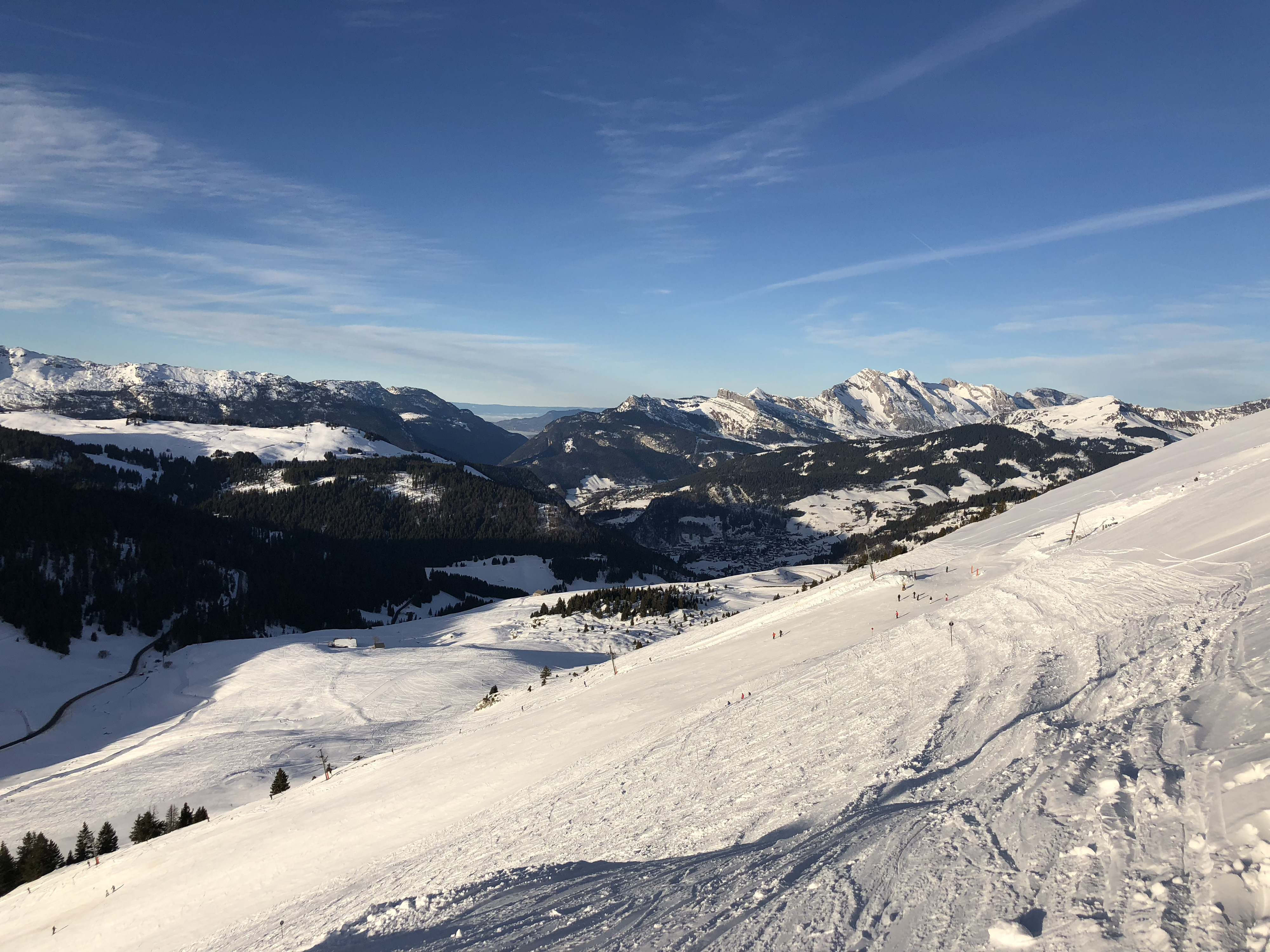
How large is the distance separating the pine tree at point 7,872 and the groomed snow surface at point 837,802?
5330mm

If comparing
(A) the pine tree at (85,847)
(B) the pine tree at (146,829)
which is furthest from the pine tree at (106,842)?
(B) the pine tree at (146,829)

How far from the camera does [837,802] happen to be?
11273 millimetres

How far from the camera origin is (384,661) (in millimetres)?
60094

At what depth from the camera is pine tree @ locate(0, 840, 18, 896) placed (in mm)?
26688

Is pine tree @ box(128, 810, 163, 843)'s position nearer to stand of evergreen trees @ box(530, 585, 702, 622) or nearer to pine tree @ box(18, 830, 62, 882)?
pine tree @ box(18, 830, 62, 882)

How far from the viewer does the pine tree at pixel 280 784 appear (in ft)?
99.8

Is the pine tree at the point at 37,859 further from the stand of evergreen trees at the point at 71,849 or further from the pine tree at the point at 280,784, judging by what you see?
the pine tree at the point at 280,784

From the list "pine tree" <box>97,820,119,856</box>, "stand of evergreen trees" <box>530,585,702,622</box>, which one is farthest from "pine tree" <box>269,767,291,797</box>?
"stand of evergreen trees" <box>530,585,702,622</box>

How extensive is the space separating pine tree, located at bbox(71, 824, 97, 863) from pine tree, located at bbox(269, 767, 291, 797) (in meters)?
7.31

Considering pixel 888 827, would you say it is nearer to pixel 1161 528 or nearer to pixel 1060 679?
pixel 1060 679

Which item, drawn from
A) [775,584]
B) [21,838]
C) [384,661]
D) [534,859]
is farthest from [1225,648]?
[775,584]

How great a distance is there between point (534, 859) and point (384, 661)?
2124 inches

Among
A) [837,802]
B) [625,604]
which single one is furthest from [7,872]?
[625,604]

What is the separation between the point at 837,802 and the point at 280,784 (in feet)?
99.9
